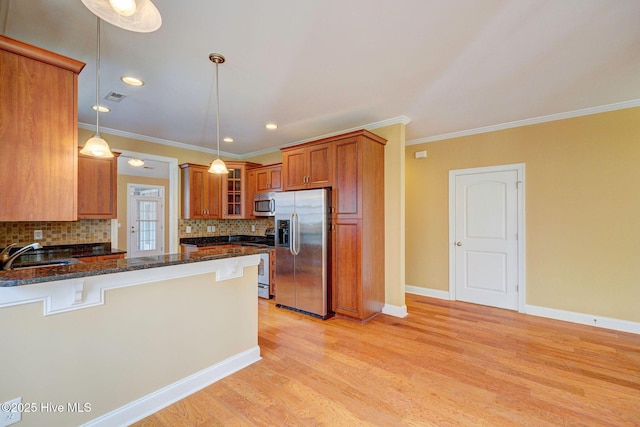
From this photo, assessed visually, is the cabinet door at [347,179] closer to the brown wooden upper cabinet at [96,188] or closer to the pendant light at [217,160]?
the pendant light at [217,160]

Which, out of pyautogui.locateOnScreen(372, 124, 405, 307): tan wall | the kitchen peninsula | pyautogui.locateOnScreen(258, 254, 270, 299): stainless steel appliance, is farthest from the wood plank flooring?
pyautogui.locateOnScreen(258, 254, 270, 299): stainless steel appliance

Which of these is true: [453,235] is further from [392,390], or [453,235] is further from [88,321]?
[88,321]

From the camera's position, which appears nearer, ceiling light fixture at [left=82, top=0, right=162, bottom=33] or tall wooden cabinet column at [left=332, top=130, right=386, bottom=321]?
ceiling light fixture at [left=82, top=0, right=162, bottom=33]

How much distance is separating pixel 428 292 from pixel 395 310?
1188mm

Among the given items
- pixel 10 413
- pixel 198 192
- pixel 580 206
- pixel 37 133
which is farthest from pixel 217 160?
pixel 580 206

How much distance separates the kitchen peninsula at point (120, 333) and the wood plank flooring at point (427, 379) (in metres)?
0.20

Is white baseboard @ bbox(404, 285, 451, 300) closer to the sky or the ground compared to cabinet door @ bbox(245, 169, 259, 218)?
closer to the ground

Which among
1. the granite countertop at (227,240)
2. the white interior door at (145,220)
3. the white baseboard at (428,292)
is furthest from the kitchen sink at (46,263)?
the white interior door at (145,220)

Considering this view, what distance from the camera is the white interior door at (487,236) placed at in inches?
159

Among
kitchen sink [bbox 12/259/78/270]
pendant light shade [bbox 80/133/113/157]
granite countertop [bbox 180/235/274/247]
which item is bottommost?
kitchen sink [bbox 12/259/78/270]

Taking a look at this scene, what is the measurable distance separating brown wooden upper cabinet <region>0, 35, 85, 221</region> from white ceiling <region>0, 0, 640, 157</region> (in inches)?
16.9

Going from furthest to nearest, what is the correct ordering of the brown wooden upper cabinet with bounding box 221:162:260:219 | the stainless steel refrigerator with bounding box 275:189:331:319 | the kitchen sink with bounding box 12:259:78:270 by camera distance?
the brown wooden upper cabinet with bounding box 221:162:260:219 → the stainless steel refrigerator with bounding box 275:189:331:319 → the kitchen sink with bounding box 12:259:78:270

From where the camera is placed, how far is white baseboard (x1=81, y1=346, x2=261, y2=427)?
178 cm

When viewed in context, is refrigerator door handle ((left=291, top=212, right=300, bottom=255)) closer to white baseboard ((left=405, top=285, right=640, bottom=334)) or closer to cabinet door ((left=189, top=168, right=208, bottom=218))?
cabinet door ((left=189, top=168, right=208, bottom=218))
